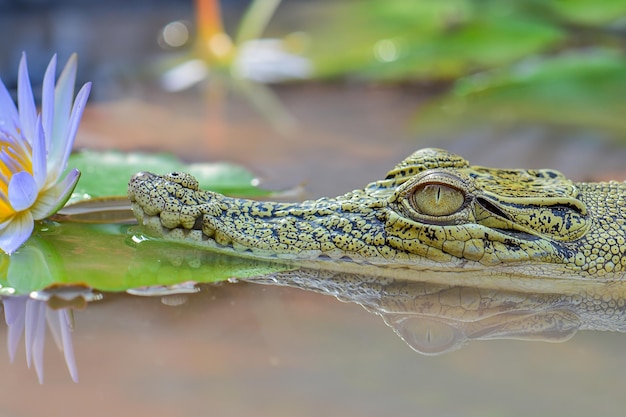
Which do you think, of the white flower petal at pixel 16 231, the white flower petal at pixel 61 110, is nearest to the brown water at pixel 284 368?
the white flower petal at pixel 16 231

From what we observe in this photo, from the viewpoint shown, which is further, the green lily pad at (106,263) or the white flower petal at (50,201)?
the white flower petal at (50,201)

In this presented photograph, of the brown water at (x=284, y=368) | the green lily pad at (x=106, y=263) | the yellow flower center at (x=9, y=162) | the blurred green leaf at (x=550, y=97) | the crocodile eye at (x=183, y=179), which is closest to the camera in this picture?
the brown water at (x=284, y=368)

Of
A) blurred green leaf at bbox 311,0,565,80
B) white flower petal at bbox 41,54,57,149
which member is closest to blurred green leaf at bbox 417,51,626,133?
blurred green leaf at bbox 311,0,565,80

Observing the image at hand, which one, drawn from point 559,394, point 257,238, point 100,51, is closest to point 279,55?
point 100,51

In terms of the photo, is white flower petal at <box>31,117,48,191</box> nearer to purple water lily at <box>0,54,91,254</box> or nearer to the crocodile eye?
purple water lily at <box>0,54,91,254</box>

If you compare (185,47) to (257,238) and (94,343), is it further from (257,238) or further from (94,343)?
(94,343)

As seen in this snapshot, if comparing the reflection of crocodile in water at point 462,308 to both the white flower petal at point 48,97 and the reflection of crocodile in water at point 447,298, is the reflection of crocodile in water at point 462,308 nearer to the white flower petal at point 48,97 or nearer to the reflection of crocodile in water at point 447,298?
the reflection of crocodile in water at point 447,298

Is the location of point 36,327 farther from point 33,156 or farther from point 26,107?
point 26,107
